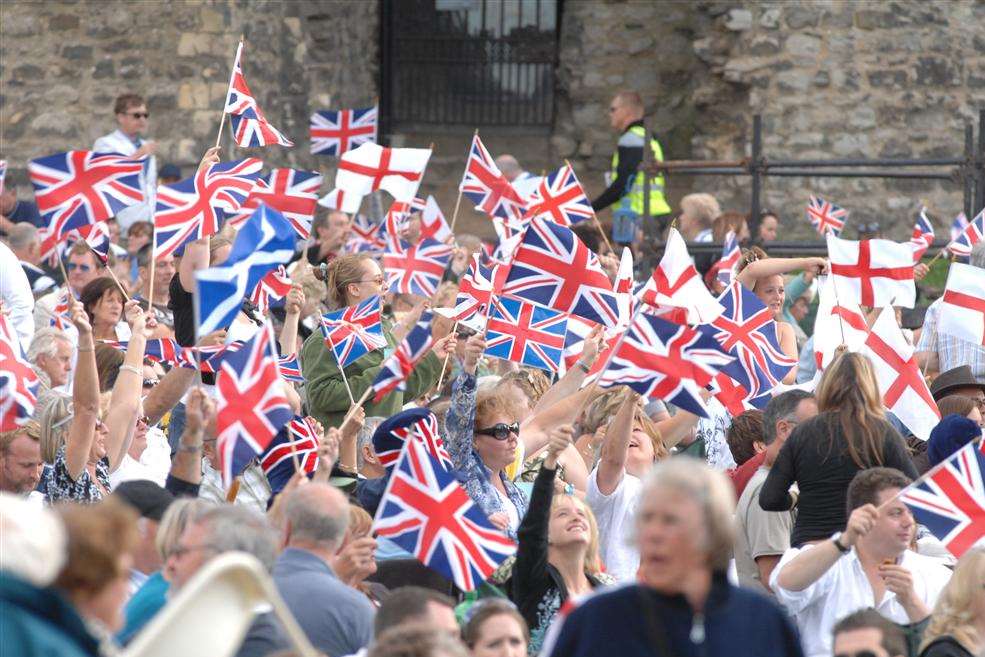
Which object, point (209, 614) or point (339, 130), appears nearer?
point (209, 614)

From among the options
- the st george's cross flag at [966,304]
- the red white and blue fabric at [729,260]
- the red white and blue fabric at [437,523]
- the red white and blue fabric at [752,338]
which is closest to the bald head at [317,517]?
the red white and blue fabric at [437,523]

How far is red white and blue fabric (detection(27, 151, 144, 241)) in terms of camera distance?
9.41m

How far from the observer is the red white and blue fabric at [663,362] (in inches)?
278

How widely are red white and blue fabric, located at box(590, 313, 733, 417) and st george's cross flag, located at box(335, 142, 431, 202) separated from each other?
5.19 metres

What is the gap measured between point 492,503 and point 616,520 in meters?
0.55

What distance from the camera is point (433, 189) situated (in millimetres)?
19188

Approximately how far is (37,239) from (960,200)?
7938mm

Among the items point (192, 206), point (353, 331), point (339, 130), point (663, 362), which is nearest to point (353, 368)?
point (353, 331)

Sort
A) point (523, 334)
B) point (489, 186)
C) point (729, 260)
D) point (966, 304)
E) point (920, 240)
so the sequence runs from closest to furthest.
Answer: point (523, 334) < point (966, 304) < point (729, 260) < point (920, 240) < point (489, 186)

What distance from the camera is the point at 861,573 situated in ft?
22.1

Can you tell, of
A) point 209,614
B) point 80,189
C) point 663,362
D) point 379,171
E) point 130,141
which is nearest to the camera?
point 209,614

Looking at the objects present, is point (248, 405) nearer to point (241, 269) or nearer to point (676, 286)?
point (241, 269)

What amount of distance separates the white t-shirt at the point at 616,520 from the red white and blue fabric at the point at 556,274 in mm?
1249

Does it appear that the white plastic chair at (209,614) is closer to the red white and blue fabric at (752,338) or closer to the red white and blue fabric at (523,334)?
the red white and blue fabric at (523,334)
